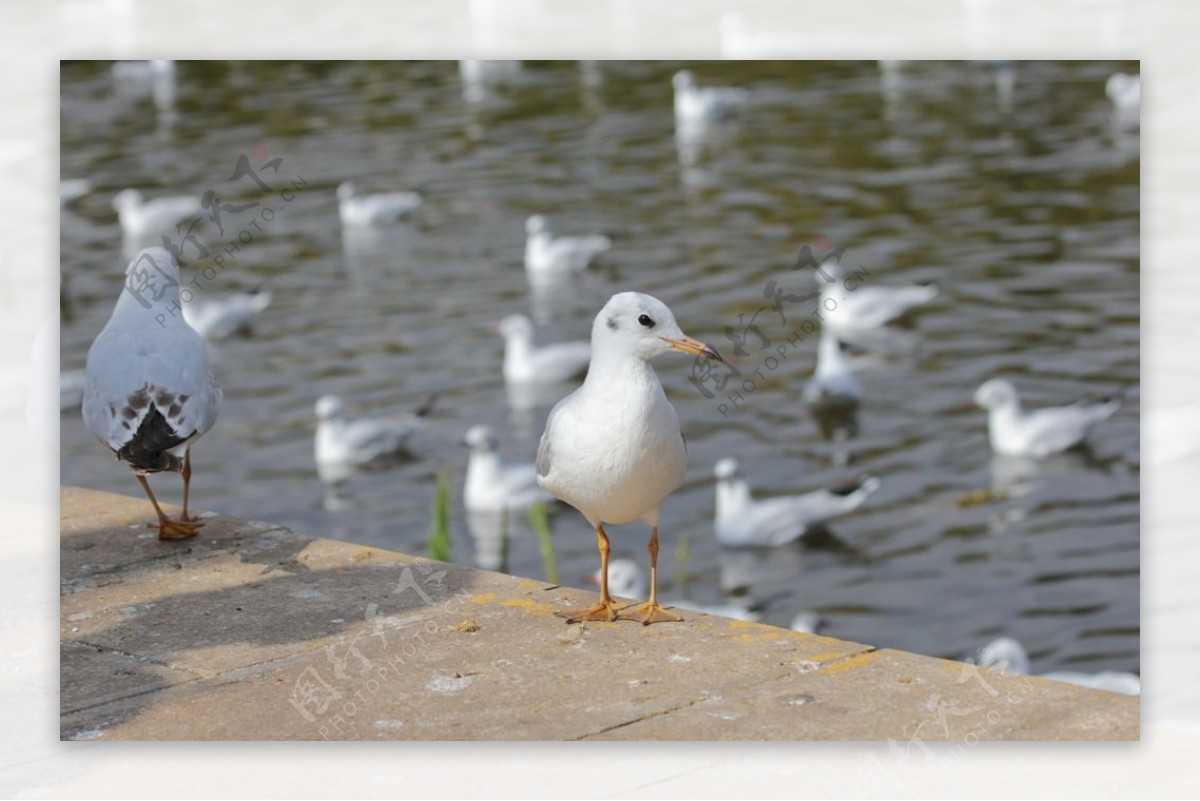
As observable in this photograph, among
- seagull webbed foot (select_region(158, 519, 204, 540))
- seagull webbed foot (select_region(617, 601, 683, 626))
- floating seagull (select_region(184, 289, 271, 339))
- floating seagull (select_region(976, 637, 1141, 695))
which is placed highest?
floating seagull (select_region(184, 289, 271, 339))

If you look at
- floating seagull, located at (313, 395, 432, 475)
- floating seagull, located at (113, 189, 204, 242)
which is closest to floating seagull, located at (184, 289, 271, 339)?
floating seagull, located at (113, 189, 204, 242)

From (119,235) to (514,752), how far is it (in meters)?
13.0

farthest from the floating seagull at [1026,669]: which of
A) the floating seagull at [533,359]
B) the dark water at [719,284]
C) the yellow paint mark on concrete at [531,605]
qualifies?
the floating seagull at [533,359]

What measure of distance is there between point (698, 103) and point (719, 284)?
4.42m

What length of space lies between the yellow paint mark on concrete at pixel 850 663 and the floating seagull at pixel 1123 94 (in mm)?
9891

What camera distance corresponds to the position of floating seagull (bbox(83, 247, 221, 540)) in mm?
5730

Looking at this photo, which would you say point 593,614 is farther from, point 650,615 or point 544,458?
point 544,458

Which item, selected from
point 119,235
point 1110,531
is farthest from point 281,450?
point 1110,531

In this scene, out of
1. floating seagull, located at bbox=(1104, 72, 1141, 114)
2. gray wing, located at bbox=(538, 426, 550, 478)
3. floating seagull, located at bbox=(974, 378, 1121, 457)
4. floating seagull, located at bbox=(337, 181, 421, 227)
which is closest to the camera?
gray wing, located at bbox=(538, 426, 550, 478)

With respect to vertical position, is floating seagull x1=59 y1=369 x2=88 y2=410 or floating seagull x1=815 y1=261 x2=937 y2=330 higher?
floating seagull x1=815 y1=261 x2=937 y2=330

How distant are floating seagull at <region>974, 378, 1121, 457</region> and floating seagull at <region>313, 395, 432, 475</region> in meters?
4.04

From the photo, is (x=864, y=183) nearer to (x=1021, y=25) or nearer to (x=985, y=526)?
(x=985, y=526)

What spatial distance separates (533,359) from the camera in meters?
13.8

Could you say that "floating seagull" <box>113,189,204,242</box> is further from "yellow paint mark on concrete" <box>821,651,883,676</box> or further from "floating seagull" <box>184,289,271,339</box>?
"yellow paint mark on concrete" <box>821,651,883,676</box>
